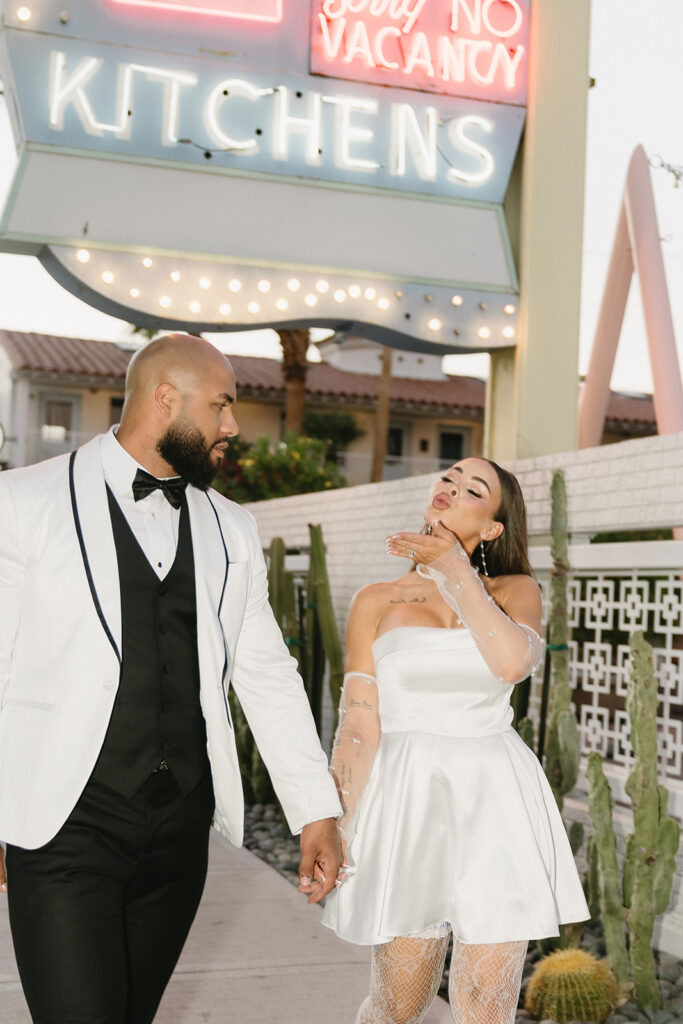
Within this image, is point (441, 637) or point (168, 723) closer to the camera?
point (168, 723)

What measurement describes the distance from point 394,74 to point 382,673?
7435mm

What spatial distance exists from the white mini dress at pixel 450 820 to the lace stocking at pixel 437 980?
0.08m

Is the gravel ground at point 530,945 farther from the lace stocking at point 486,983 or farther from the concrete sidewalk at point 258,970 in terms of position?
the lace stocking at point 486,983

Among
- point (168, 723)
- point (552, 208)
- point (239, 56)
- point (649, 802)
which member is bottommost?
point (649, 802)

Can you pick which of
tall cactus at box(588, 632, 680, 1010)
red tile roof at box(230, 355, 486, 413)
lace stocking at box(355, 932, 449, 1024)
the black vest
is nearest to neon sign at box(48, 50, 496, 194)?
tall cactus at box(588, 632, 680, 1010)

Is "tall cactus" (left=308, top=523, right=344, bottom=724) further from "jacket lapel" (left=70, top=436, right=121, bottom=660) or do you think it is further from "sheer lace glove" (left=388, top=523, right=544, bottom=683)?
"jacket lapel" (left=70, top=436, right=121, bottom=660)

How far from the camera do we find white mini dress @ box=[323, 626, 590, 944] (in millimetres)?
3539

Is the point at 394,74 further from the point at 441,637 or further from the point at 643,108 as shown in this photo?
the point at 441,637

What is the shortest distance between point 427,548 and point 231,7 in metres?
7.24

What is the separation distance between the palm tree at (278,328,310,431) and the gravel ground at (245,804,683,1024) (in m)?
20.5

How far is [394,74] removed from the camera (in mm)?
10016

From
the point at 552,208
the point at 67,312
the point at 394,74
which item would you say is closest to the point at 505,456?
the point at 552,208

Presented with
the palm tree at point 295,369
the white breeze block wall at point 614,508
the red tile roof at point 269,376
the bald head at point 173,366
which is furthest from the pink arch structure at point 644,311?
the red tile roof at point 269,376

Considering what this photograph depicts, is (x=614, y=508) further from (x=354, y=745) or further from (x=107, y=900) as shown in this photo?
(x=107, y=900)
